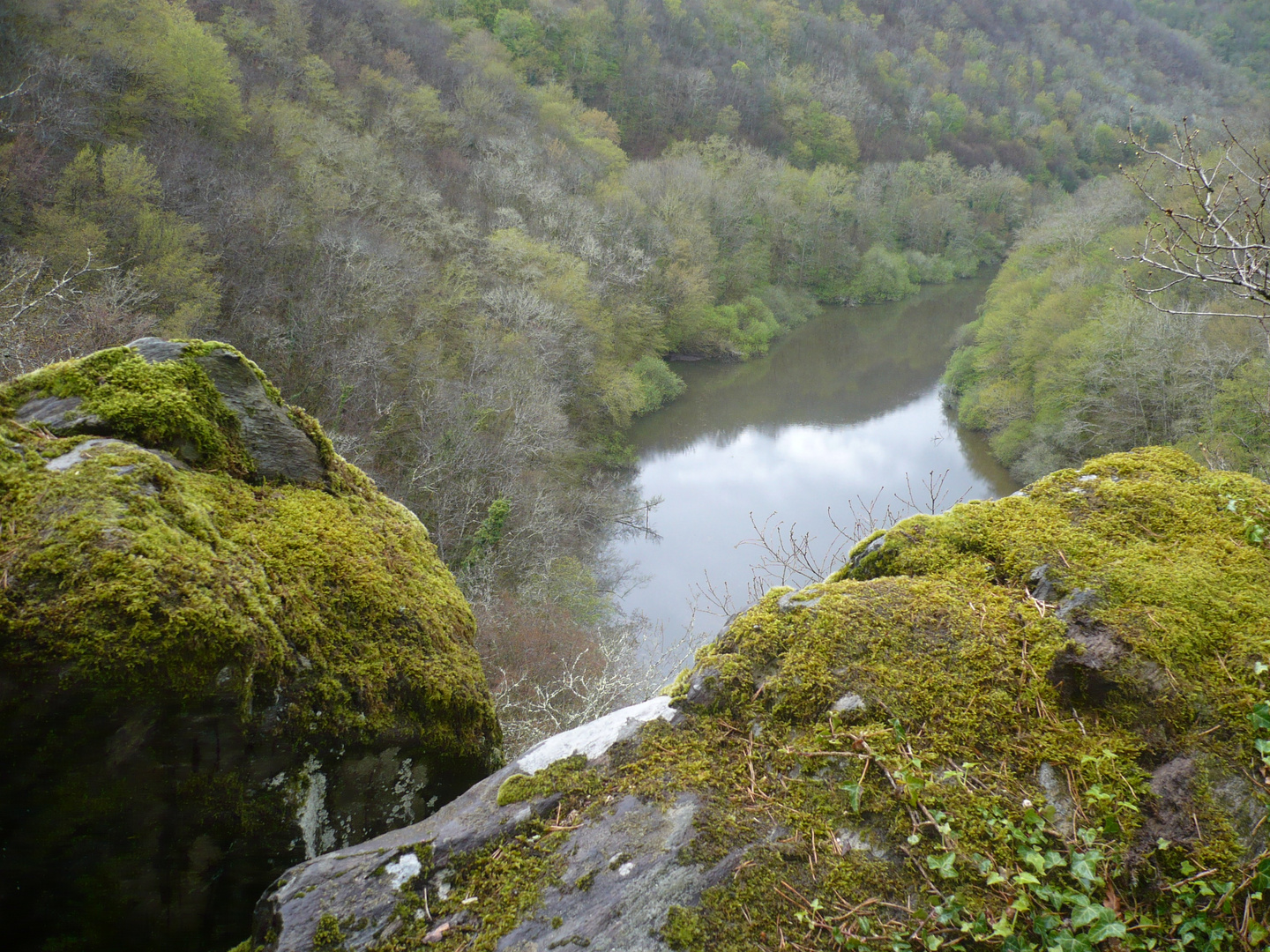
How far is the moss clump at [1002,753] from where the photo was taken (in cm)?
164

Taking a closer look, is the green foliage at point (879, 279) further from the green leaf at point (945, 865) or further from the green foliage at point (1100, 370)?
the green leaf at point (945, 865)

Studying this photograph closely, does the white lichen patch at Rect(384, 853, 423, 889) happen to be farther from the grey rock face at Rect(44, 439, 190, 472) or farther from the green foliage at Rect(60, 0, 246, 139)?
the green foliage at Rect(60, 0, 246, 139)

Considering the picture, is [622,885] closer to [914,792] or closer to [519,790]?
[519,790]

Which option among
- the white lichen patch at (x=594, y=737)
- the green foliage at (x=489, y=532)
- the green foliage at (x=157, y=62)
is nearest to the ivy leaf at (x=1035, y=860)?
the white lichen patch at (x=594, y=737)

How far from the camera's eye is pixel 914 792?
183cm

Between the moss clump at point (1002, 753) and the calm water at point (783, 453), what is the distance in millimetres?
13052

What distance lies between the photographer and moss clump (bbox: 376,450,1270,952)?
164 cm

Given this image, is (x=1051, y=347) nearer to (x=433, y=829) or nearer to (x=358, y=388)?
(x=358, y=388)

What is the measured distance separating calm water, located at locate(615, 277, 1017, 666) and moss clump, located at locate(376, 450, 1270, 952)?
13.1m

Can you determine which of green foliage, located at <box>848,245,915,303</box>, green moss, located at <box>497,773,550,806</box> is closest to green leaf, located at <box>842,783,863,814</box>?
green moss, located at <box>497,773,550,806</box>

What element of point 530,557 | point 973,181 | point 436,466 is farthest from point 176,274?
point 973,181

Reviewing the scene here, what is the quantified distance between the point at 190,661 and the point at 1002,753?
7.32ft

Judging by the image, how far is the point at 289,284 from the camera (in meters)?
19.2

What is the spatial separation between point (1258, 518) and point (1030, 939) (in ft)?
5.61
